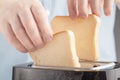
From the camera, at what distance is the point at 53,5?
0.97m

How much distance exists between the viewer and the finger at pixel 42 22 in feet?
1.86

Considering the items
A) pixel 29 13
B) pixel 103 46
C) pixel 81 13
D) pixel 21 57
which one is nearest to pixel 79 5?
pixel 81 13

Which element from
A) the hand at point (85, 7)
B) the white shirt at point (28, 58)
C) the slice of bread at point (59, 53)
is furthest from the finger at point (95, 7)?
the white shirt at point (28, 58)

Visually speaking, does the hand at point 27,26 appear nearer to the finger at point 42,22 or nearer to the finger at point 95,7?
the finger at point 42,22

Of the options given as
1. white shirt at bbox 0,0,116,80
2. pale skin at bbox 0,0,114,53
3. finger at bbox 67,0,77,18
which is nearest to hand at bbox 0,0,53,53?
pale skin at bbox 0,0,114,53

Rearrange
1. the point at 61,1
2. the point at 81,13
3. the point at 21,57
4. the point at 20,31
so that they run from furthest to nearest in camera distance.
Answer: the point at 61,1, the point at 21,57, the point at 81,13, the point at 20,31

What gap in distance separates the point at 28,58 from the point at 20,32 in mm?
335

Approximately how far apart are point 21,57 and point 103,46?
12.9 inches

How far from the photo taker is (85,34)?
2.27 feet

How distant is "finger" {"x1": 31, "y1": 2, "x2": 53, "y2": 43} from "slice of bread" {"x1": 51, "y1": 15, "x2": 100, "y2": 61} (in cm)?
11

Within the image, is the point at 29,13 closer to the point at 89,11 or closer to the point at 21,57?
the point at 89,11

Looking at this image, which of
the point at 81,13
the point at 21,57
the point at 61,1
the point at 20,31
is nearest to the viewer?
the point at 20,31

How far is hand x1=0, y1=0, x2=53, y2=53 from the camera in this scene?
0.57 meters

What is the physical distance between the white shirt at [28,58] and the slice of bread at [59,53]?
265 mm
